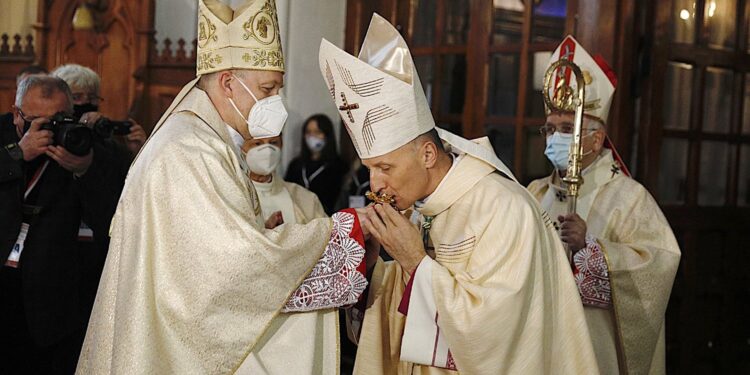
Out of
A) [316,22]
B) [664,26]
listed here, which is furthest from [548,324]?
[316,22]

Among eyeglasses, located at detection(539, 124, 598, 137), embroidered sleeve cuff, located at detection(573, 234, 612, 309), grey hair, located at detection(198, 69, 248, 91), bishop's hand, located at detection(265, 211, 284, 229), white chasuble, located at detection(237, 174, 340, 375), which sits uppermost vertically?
grey hair, located at detection(198, 69, 248, 91)

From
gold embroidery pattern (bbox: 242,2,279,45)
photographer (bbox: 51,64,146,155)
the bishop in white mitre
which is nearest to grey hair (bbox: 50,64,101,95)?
photographer (bbox: 51,64,146,155)

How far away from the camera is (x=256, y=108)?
3387 mm

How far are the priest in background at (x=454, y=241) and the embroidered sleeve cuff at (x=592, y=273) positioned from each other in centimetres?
81

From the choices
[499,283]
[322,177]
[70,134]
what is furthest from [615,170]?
[322,177]

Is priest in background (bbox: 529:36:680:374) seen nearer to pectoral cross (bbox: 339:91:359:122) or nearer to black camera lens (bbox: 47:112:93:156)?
pectoral cross (bbox: 339:91:359:122)

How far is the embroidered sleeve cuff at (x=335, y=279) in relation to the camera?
10.6 ft

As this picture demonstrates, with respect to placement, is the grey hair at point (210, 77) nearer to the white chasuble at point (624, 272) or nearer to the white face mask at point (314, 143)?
the white chasuble at point (624, 272)

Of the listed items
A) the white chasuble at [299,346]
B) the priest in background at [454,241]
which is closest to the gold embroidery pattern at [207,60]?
the priest in background at [454,241]

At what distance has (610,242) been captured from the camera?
401 cm

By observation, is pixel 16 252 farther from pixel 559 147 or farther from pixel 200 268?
pixel 559 147

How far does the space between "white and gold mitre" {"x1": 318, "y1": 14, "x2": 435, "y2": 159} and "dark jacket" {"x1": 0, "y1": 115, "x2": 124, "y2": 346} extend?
1.91 metres

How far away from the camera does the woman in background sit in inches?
259

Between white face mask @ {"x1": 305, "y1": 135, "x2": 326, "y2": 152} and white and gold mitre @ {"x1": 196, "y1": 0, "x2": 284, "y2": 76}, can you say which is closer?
white and gold mitre @ {"x1": 196, "y1": 0, "x2": 284, "y2": 76}
